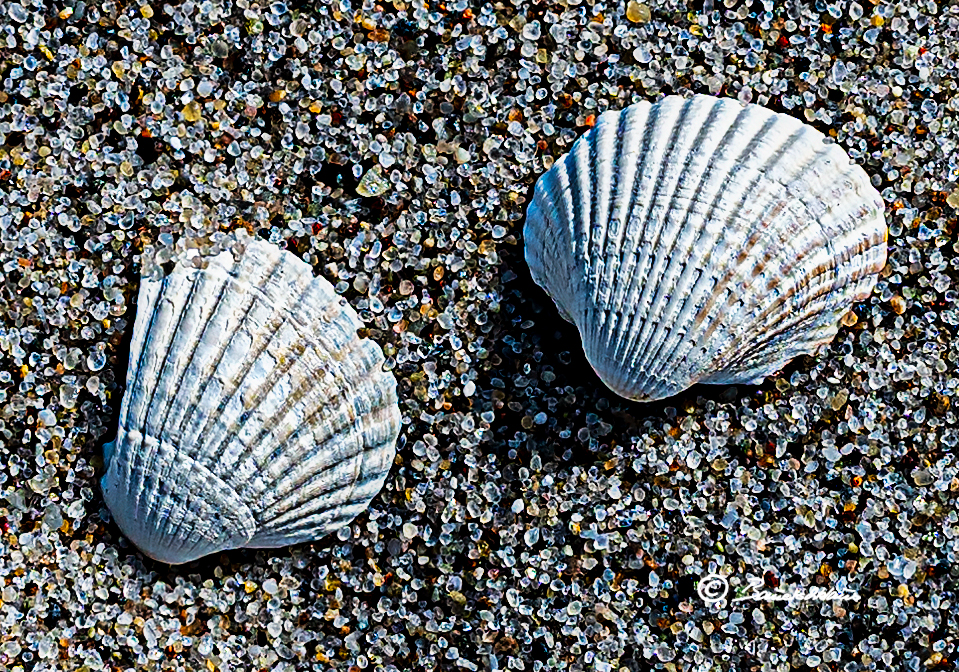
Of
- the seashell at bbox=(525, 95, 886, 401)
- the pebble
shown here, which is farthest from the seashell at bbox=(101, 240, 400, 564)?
the seashell at bbox=(525, 95, 886, 401)

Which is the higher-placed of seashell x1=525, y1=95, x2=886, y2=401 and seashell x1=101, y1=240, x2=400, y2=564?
seashell x1=525, y1=95, x2=886, y2=401

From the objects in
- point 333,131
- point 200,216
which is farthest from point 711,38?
point 200,216

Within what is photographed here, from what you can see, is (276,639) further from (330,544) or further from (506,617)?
(506,617)

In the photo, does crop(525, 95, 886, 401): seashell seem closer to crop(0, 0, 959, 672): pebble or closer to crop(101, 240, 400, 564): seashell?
crop(0, 0, 959, 672): pebble

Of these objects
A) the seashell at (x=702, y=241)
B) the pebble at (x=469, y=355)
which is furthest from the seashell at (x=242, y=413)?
the seashell at (x=702, y=241)

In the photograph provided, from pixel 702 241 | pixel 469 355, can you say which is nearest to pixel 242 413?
pixel 469 355
